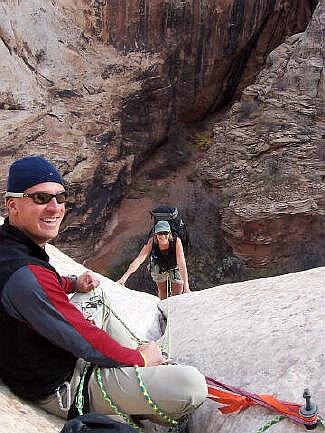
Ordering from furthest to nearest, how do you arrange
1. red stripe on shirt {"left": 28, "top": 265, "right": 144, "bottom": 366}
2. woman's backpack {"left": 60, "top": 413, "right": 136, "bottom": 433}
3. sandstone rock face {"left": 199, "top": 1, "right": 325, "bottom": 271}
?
sandstone rock face {"left": 199, "top": 1, "right": 325, "bottom": 271}
red stripe on shirt {"left": 28, "top": 265, "right": 144, "bottom": 366}
woman's backpack {"left": 60, "top": 413, "right": 136, "bottom": 433}

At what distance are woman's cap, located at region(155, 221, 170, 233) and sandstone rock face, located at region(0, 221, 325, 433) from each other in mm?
832

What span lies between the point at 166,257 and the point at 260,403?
2648mm

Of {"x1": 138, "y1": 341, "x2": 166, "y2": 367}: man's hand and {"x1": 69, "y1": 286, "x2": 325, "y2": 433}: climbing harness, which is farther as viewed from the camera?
{"x1": 138, "y1": 341, "x2": 166, "y2": 367}: man's hand

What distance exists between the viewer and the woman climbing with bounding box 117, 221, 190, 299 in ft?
15.2

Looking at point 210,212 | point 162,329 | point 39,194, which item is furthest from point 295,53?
point 39,194

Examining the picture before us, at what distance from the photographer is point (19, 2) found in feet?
36.4

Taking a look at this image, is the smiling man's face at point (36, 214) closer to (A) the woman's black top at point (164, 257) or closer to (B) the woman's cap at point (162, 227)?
(B) the woman's cap at point (162, 227)

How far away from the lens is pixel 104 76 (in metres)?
12.2

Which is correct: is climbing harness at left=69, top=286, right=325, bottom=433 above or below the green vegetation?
above

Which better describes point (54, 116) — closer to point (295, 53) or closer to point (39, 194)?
point (295, 53)

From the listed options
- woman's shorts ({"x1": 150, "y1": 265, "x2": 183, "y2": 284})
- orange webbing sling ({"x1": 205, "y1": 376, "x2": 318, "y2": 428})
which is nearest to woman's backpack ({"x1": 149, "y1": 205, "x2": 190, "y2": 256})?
woman's shorts ({"x1": 150, "y1": 265, "x2": 183, "y2": 284})

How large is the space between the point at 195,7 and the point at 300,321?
37.7 ft

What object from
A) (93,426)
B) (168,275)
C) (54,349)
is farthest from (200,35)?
(93,426)

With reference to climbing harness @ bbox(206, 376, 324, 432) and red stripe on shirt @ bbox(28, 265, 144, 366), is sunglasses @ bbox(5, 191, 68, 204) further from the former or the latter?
climbing harness @ bbox(206, 376, 324, 432)
